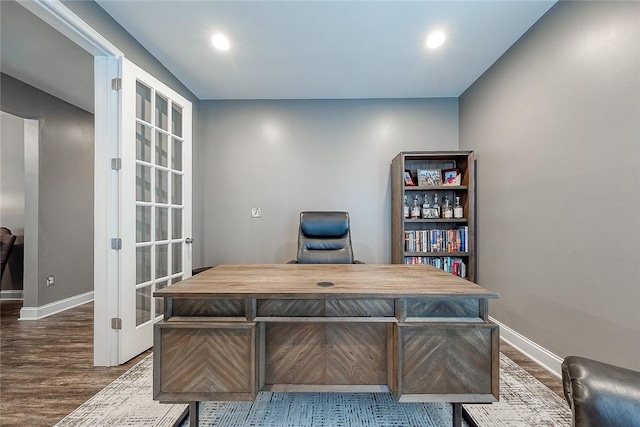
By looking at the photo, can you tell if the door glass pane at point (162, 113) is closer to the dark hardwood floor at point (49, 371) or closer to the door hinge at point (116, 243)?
the door hinge at point (116, 243)

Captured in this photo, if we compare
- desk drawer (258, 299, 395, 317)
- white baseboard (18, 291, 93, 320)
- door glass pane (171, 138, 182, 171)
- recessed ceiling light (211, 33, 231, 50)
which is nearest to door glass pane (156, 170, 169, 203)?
door glass pane (171, 138, 182, 171)

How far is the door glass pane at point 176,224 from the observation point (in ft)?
8.47

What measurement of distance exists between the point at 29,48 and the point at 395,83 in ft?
A: 11.2

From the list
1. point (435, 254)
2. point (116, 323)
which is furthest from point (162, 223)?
point (435, 254)

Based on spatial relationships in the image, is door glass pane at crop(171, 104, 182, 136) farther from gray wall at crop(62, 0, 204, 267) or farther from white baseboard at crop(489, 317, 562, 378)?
white baseboard at crop(489, 317, 562, 378)

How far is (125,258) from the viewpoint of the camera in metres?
2.02

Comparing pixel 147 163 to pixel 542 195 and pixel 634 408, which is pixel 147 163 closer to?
pixel 634 408

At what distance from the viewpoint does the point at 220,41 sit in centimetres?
230

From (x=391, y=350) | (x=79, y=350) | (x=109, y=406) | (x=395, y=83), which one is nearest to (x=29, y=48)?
(x=79, y=350)

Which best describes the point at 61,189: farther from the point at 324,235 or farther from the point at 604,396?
the point at 604,396

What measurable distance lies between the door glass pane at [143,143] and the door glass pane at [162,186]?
0.18 m

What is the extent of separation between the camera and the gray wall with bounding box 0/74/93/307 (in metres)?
3.04

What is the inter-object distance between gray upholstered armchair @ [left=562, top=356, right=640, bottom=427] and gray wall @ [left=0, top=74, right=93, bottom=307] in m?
4.51

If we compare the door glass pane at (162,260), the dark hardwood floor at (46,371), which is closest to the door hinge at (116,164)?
the door glass pane at (162,260)
